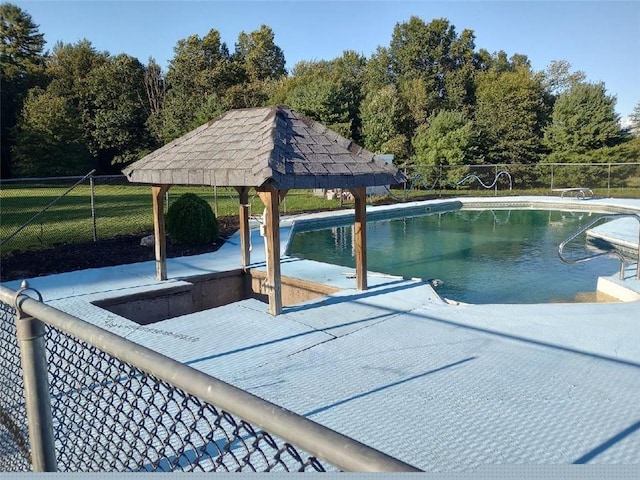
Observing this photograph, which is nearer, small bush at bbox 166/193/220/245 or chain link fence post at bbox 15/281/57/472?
chain link fence post at bbox 15/281/57/472

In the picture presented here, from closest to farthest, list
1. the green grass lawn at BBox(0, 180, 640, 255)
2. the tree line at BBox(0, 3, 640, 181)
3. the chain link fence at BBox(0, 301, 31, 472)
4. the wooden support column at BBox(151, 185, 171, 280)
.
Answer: the chain link fence at BBox(0, 301, 31, 472) < the wooden support column at BBox(151, 185, 171, 280) < the green grass lawn at BBox(0, 180, 640, 255) < the tree line at BBox(0, 3, 640, 181)

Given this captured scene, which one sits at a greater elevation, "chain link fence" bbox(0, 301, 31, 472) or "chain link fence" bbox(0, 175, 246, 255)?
"chain link fence" bbox(0, 175, 246, 255)

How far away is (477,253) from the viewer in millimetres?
12219

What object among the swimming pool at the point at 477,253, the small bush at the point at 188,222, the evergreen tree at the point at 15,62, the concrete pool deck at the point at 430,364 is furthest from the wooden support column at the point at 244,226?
the evergreen tree at the point at 15,62

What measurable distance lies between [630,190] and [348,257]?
1766cm

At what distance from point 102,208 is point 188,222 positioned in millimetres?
7897

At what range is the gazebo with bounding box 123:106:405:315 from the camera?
573cm

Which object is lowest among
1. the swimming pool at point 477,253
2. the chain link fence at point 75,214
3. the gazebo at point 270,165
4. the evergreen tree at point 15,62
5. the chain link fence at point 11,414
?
the swimming pool at point 477,253

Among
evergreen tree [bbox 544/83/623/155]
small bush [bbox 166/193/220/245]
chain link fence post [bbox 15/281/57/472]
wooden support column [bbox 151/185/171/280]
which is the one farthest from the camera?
evergreen tree [bbox 544/83/623/155]

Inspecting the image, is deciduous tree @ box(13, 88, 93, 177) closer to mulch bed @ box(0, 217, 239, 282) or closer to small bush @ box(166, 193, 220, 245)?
mulch bed @ box(0, 217, 239, 282)

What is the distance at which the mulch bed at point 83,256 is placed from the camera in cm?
844

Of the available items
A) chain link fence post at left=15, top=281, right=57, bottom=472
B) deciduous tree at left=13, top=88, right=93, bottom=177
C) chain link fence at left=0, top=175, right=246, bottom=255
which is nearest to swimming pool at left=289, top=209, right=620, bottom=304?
chain link fence at left=0, top=175, right=246, bottom=255

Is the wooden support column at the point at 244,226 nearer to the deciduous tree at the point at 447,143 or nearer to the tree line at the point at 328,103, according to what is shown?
the tree line at the point at 328,103

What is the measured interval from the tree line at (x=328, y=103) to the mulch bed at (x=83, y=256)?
52.3 ft
